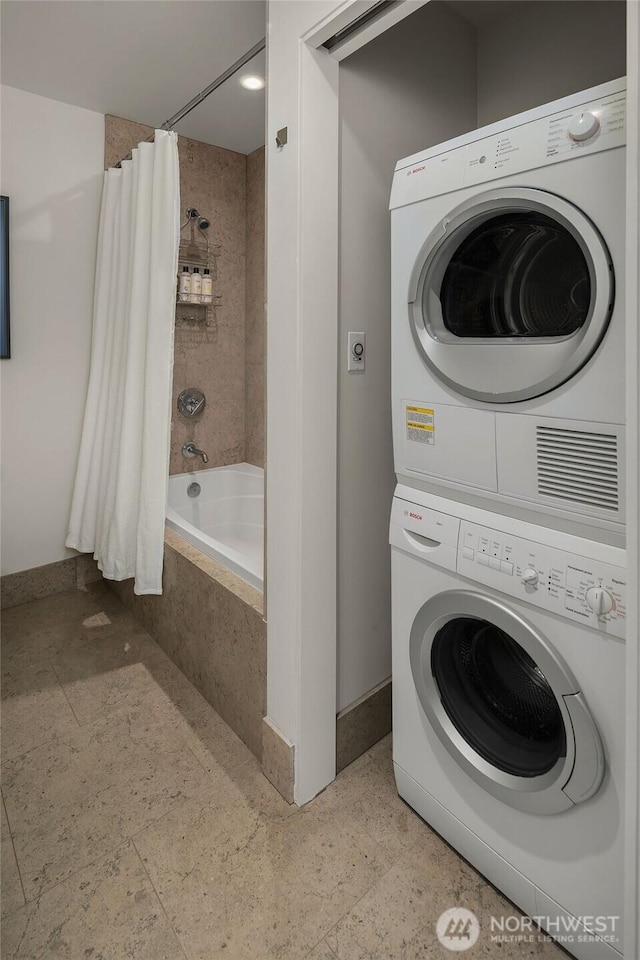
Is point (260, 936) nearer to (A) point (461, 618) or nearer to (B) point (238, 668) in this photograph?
(B) point (238, 668)

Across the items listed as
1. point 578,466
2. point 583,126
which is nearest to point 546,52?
Answer: point 583,126

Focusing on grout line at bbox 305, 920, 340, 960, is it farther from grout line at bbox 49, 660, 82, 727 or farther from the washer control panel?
grout line at bbox 49, 660, 82, 727

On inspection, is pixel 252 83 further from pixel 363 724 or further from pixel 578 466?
pixel 363 724

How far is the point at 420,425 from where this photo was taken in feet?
4.49

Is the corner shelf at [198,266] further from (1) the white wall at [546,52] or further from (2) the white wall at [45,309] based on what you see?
(1) the white wall at [546,52]

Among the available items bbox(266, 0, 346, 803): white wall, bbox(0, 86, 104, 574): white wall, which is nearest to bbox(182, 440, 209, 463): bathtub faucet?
bbox(0, 86, 104, 574): white wall

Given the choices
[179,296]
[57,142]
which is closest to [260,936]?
[179,296]

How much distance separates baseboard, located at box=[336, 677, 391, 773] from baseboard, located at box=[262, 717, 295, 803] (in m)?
0.19

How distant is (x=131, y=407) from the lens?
235 cm

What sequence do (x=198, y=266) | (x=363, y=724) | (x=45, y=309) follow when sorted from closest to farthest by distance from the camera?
1. (x=363, y=724)
2. (x=45, y=309)
3. (x=198, y=266)

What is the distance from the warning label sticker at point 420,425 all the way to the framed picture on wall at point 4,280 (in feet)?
7.11

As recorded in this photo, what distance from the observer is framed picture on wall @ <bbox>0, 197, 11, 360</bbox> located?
2527 mm

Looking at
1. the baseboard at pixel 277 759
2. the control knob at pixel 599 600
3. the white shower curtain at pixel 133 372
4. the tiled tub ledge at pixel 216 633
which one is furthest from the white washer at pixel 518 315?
the white shower curtain at pixel 133 372

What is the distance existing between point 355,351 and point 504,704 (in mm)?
1046
